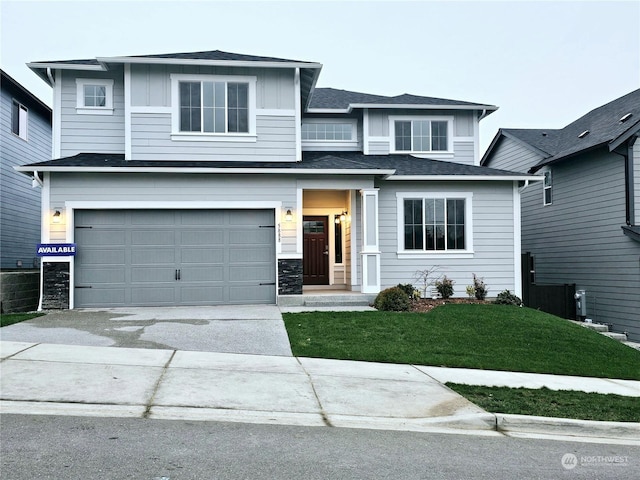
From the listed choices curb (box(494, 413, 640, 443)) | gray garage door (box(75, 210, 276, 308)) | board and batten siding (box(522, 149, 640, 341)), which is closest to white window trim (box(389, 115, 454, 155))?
board and batten siding (box(522, 149, 640, 341))

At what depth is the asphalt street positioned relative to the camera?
14.9ft

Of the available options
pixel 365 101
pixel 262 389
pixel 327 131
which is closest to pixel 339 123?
pixel 327 131

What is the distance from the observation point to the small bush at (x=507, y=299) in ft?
51.1

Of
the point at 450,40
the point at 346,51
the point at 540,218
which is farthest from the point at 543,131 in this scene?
the point at 346,51

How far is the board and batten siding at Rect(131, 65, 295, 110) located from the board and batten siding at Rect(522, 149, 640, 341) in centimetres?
959

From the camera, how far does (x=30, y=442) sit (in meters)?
5.07

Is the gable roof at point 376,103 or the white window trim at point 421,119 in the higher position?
the gable roof at point 376,103

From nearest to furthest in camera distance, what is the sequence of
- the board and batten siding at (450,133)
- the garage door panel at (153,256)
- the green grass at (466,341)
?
the green grass at (466,341)
the garage door panel at (153,256)
the board and batten siding at (450,133)

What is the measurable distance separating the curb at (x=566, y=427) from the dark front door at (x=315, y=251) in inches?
467

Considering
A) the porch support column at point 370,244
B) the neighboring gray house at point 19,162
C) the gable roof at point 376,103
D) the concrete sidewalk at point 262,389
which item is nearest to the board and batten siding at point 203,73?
the gable roof at point 376,103

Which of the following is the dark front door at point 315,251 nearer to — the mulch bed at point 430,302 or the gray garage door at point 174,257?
the gray garage door at point 174,257

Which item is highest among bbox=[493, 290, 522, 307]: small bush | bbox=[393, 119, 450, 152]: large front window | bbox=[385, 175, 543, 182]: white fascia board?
bbox=[393, 119, 450, 152]: large front window

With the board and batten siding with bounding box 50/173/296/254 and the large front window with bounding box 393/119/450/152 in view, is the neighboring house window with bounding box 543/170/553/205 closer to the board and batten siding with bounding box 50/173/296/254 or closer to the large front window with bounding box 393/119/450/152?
the large front window with bounding box 393/119/450/152

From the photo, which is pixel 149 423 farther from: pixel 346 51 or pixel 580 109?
pixel 346 51
